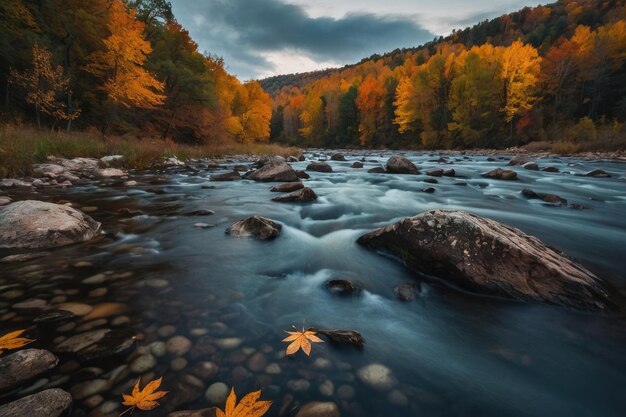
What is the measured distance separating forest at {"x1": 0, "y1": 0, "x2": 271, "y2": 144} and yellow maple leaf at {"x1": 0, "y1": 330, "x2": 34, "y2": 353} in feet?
55.3

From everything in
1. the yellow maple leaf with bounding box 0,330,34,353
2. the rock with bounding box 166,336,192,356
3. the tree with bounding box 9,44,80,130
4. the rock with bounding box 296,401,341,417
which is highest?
the tree with bounding box 9,44,80,130

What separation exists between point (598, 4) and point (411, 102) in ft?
193

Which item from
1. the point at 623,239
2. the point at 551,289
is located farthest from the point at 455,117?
the point at 551,289

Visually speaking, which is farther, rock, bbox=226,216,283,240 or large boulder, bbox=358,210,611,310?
rock, bbox=226,216,283,240

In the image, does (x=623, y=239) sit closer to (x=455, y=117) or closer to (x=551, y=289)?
(x=551, y=289)

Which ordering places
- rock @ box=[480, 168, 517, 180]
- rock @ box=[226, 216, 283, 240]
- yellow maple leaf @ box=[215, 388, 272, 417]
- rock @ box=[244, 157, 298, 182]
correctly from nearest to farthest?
1. yellow maple leaf @ box=[215, 388, 272, 417]
2. rock @ box=[226, 216, 283, 240]
3. rock @ box=[244, 157, 298, 182]
4. rock @ box=[480, 168, 517, 180]

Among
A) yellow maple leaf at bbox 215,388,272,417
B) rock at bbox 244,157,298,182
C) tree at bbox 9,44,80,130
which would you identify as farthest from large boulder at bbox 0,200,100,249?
tree at bbox 9,44,80,130

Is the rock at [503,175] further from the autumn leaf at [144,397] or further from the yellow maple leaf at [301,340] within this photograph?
the autumn leaf at [144,397]

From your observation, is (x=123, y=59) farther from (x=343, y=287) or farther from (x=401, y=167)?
(x=343, y=287)

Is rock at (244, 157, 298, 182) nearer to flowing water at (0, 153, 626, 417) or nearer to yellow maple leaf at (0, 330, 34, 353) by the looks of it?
flowing water at (0, 153, 626, 417)

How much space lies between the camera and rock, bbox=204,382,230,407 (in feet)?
4.68

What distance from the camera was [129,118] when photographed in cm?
2330

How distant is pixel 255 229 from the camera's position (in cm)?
408

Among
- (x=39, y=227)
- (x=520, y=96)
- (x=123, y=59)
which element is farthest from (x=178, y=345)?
(x=520, y=96)
